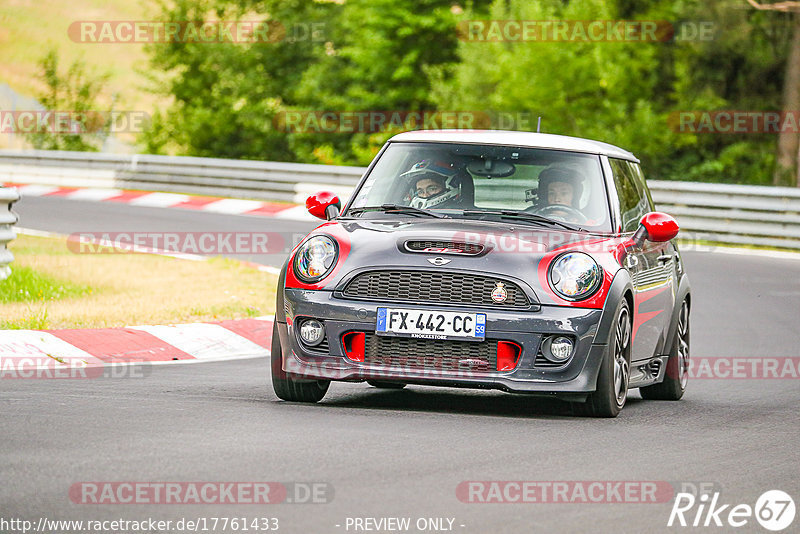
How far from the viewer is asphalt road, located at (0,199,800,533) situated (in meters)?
5.54

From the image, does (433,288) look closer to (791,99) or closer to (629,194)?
(629,194)

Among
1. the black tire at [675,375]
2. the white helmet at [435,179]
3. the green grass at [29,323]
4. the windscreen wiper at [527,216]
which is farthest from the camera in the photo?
the green grass at [29,323]

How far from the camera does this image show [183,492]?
5.69 m

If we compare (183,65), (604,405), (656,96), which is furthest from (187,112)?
(604,405)

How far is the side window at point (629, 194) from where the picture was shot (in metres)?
9.26

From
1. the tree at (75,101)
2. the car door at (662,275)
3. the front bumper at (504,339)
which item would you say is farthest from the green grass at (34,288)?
the tree at (75,101)

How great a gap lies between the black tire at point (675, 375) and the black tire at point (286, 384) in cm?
262

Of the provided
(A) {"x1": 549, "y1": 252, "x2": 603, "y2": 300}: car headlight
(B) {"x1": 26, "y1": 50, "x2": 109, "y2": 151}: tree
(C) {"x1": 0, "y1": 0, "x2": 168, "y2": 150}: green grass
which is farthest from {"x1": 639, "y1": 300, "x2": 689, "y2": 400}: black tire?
(C) {"x1": 0, "y1": 0, "x2": 168, "y2": 150}: green grass

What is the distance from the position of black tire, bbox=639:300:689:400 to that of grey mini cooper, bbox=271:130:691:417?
891 mm

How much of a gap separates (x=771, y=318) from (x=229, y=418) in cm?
844

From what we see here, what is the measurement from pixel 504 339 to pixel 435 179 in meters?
1.59

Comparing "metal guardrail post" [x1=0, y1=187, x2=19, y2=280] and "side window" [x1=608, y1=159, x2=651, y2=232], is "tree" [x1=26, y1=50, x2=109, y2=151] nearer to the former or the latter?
"metal guardrail post" [x1=0, y1=187, x2=19, y2=280]

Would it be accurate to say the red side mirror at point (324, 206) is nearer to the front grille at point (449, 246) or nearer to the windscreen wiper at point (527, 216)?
the windscreen wiper at point (527, 216)

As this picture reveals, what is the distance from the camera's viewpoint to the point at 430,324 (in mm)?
7973
